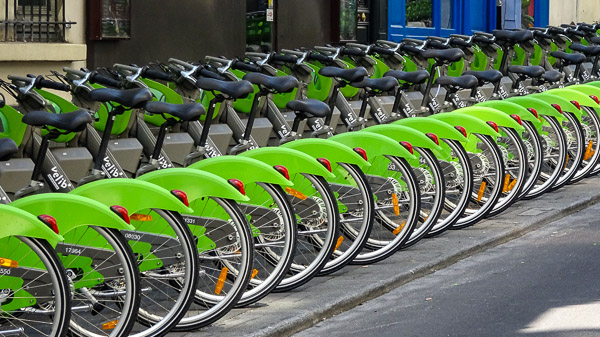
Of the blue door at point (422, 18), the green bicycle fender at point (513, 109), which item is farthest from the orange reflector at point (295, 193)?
the blue door at point (422, 18)

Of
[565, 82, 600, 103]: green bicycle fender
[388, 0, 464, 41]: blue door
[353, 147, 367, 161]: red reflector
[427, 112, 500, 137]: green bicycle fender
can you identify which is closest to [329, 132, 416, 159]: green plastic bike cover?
[353, 147, 367, 161]: red reflector

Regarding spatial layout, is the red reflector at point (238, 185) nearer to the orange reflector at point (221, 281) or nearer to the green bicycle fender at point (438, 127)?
the orange reflector at point (221, 281)

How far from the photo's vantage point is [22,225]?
478 cm

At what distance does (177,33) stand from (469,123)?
3455 millimetres

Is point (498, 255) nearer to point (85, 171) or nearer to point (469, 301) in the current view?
point (469, 301)

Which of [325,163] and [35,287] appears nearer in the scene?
[35,287]

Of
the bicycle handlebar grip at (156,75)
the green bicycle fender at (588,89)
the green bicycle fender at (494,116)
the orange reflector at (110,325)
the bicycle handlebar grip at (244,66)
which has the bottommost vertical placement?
the orange reflector at (110,325)

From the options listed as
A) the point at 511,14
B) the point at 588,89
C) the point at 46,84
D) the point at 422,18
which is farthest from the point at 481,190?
the point at 511,14

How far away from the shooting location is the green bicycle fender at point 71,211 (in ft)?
16.7

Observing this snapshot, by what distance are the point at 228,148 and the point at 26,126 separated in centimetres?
171

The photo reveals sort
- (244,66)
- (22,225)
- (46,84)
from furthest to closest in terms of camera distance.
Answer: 1. (244,66)
2. (46,84)
3. (22,225)

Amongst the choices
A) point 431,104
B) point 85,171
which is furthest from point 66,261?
point 431,104

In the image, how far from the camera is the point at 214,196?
586 cm

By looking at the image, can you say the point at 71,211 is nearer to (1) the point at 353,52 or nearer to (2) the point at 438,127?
(2) the point at 438,127
